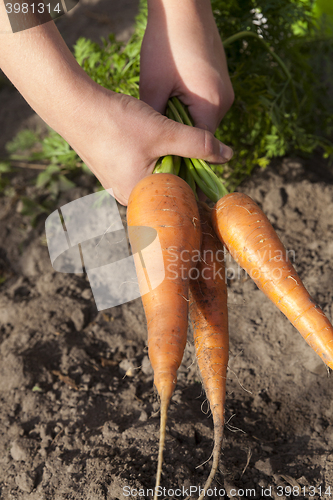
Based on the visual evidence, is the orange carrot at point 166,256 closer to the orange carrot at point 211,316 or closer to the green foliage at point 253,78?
the orange carrot at point 211,316

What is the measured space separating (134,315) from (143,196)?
2.86 feet

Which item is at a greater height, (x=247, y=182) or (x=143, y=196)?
(x=143, y=196)

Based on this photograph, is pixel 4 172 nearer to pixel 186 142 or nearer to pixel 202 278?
pixel 186 142

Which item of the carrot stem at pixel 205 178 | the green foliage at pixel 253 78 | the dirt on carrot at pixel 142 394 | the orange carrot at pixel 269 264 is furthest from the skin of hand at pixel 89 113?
the dirt on carrot at pixel 142 394

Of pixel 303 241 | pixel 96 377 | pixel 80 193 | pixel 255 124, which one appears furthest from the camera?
pixel 80 193

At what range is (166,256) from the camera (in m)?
1.45

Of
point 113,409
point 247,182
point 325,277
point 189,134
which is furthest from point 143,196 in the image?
point 247,182

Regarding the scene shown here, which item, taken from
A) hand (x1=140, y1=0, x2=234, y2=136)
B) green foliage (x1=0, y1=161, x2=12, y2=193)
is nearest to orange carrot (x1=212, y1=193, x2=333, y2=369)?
hand (x1=140, y1=0, x2=234, y2=136)

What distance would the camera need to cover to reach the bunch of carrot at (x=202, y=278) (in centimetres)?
139

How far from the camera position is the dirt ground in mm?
1353

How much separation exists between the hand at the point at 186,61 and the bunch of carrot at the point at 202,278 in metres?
0.47

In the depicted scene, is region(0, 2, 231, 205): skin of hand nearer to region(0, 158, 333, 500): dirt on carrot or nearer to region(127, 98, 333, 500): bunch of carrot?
region(127, 98, 333, 500): bunch of carrot

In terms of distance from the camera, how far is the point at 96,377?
1836mm

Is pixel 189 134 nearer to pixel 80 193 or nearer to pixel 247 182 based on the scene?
pixel 247 182
